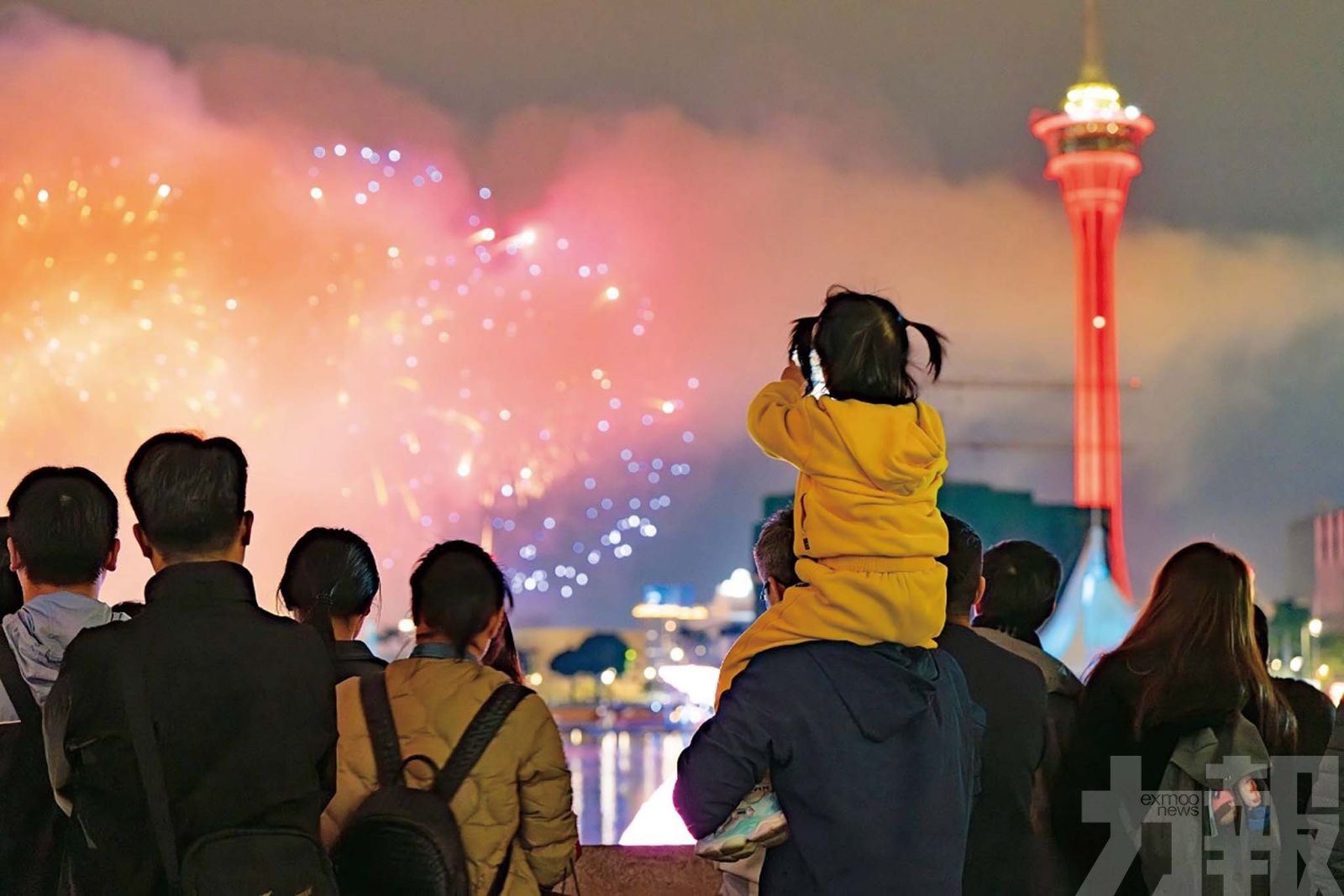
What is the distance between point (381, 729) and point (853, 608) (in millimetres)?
1122

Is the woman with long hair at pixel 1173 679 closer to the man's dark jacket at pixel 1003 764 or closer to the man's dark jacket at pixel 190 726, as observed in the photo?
the man's dark jacket at pixel 1003 764

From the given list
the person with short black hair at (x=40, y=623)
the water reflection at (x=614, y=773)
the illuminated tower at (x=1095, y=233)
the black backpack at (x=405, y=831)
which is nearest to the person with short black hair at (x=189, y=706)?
the black backpack at (x=405, y=831)

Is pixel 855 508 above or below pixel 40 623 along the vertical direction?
above

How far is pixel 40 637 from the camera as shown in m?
3.89

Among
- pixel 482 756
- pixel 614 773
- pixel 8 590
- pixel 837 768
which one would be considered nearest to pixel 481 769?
pixel 482 756

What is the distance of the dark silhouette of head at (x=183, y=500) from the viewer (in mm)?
3457

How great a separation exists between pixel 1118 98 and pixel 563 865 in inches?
3923

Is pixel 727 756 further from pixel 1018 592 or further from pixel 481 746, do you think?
pixel 1018 592

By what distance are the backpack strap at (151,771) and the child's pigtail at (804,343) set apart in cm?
139

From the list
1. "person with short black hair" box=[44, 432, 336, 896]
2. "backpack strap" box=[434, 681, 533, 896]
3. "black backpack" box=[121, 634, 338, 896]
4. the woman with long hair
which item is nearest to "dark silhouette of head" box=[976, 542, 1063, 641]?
the woman with long hair

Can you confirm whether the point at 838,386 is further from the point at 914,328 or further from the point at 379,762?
the point at 379,762

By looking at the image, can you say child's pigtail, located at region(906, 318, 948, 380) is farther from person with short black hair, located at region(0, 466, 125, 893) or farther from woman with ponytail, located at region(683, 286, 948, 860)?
person with short black hair, located at region(0, 466, 125, 893)

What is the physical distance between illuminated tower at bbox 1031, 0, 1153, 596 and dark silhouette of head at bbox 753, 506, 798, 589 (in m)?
85.3

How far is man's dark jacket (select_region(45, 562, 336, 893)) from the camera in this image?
10.9ft
